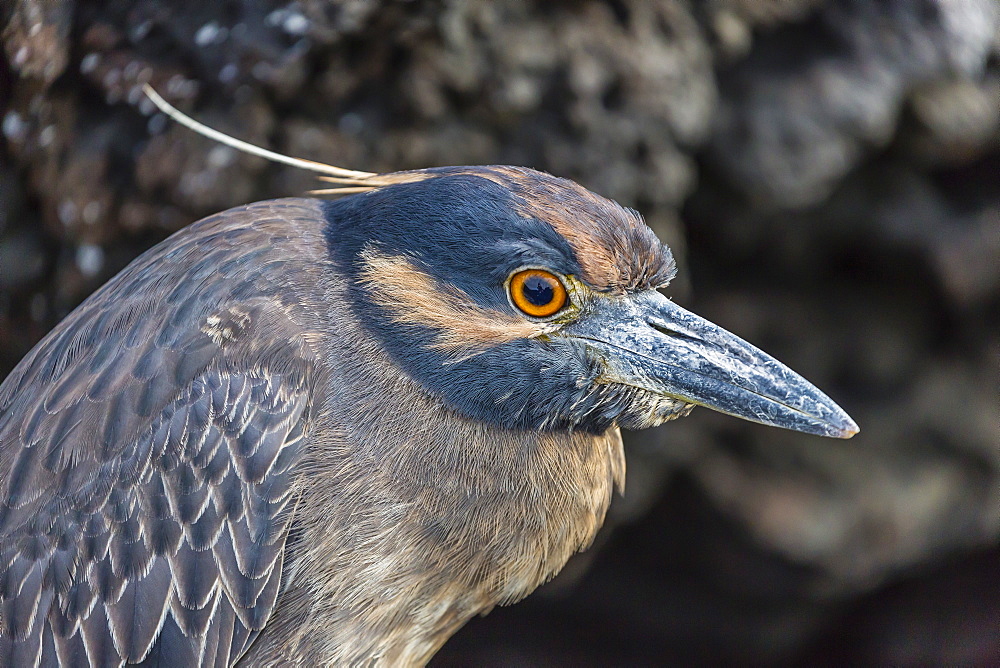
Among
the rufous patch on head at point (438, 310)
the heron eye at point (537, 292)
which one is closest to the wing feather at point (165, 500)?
the rufous patch on head at point (438, 310)

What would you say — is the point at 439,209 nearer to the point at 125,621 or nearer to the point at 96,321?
the point at 96,321

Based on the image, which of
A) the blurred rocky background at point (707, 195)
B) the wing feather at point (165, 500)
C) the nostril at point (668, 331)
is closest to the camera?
the wing feather at point (165, 500)

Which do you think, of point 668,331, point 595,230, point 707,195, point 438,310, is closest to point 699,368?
point 668,331

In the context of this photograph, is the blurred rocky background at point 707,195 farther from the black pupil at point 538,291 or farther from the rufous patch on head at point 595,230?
the black pupil at point 538,291

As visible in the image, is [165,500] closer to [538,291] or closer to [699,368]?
[538,291]

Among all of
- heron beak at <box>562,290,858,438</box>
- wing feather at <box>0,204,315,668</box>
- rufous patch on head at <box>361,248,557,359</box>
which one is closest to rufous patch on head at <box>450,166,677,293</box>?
heron beak at <box>562,290,858,438</box>

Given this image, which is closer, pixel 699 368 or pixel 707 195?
pixel 699 368
